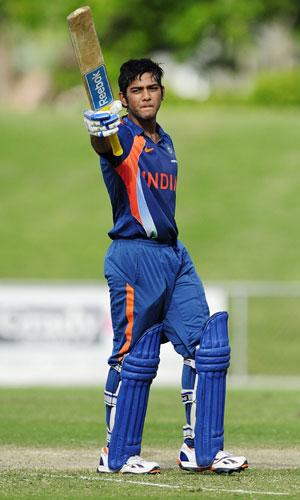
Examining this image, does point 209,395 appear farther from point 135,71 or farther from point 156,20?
point 156,20

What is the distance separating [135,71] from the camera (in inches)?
302

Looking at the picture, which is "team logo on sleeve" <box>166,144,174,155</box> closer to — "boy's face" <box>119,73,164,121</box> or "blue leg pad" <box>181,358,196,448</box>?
"boy's face" <box>119,73,164,121</box>

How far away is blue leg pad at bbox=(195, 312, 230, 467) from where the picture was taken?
24.8 feet

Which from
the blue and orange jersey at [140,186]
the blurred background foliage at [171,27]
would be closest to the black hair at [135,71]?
the blue and orange jersey at [140,186]

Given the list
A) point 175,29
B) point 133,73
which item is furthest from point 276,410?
point 175,29

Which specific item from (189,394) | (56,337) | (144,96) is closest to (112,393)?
(189,394)

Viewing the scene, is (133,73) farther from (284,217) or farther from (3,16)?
(3,16)

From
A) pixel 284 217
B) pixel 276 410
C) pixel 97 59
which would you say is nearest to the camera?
pixel 97 59

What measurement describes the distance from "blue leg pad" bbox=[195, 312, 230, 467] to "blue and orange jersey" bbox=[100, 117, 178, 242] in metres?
0.64

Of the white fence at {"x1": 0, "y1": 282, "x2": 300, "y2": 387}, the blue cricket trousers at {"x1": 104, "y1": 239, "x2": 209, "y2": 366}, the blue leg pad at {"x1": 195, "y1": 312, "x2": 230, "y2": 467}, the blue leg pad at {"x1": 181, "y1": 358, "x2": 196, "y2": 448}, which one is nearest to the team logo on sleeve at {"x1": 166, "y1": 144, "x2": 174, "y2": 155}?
the blue cricket trousers at {"x1": 104, "y1": 239, "x2": 209, "y2": 366}

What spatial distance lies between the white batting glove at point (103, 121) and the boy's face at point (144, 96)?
0.39 m

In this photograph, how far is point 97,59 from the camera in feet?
24.4

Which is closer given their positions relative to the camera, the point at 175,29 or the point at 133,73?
the point at 133,73

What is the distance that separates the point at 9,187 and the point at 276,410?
17.1 meters
